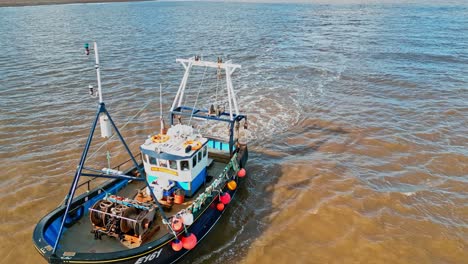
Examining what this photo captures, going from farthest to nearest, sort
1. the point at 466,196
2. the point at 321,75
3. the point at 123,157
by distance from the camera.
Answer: the point at 321,75 → the point at 123,157 → the point at 466,196

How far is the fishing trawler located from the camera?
9961mm

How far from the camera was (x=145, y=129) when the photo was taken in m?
21.5

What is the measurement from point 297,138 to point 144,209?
12.2 metres

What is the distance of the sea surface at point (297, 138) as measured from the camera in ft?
43.3

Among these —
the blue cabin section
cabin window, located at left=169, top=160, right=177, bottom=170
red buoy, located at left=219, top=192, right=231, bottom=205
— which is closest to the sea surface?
red buoy, located at left=219, top=192, right=231, bottom=205

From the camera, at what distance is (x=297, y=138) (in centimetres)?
2125

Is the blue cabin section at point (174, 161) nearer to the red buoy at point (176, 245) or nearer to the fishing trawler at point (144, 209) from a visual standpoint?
the fishing trawler at point (144, 209)

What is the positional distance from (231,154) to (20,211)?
8810 mm

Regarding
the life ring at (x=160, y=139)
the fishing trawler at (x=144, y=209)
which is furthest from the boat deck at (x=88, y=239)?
the life ring at (x=160, y=139)

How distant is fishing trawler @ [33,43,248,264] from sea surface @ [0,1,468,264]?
146 centimetres

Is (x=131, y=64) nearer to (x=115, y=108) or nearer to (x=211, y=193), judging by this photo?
(x=115, y=108)

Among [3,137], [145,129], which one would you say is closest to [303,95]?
[145,129]

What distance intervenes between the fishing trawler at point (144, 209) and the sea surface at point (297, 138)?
146cm

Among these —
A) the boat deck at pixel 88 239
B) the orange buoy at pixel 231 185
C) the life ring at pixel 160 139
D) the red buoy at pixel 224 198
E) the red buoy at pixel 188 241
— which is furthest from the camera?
the orange buoy at pixel 231 185
